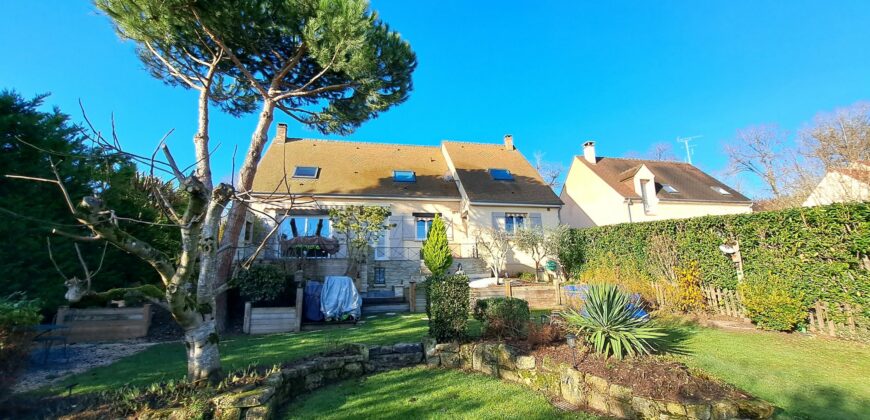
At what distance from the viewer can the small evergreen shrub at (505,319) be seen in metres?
6.17

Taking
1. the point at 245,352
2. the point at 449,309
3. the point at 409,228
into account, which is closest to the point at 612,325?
the point at 449,309

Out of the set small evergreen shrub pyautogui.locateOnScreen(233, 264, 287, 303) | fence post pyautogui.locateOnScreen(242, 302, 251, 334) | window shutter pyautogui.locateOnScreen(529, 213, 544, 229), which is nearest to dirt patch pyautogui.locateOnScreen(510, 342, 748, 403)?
small evergreen shrub pyautogui.locateOnScreen(233, 264, 287, 303)

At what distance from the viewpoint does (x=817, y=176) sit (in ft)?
49.9

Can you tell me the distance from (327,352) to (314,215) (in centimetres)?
1158

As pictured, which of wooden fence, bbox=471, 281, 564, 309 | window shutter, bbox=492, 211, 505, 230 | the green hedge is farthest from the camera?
window shutter, bbox=492, 211, 505, 230

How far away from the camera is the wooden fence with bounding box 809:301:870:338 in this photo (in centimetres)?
628

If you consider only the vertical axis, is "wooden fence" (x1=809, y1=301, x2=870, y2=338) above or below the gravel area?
above

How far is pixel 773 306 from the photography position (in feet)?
23.2

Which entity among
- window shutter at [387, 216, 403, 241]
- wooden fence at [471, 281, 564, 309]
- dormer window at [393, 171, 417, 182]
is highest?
dormer window at [393, 171, 417, 182]

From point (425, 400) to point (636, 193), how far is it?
1981cm

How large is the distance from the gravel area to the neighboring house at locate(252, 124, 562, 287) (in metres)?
6.91

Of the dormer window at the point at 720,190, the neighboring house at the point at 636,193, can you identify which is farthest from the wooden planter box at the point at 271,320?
the dormer window at the point at 720,190

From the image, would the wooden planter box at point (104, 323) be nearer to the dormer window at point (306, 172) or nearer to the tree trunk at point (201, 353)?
the tree trunk at point (201, 353)

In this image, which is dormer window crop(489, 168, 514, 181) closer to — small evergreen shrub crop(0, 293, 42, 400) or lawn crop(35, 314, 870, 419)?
lawn crop(35, 314, 870, 419)
